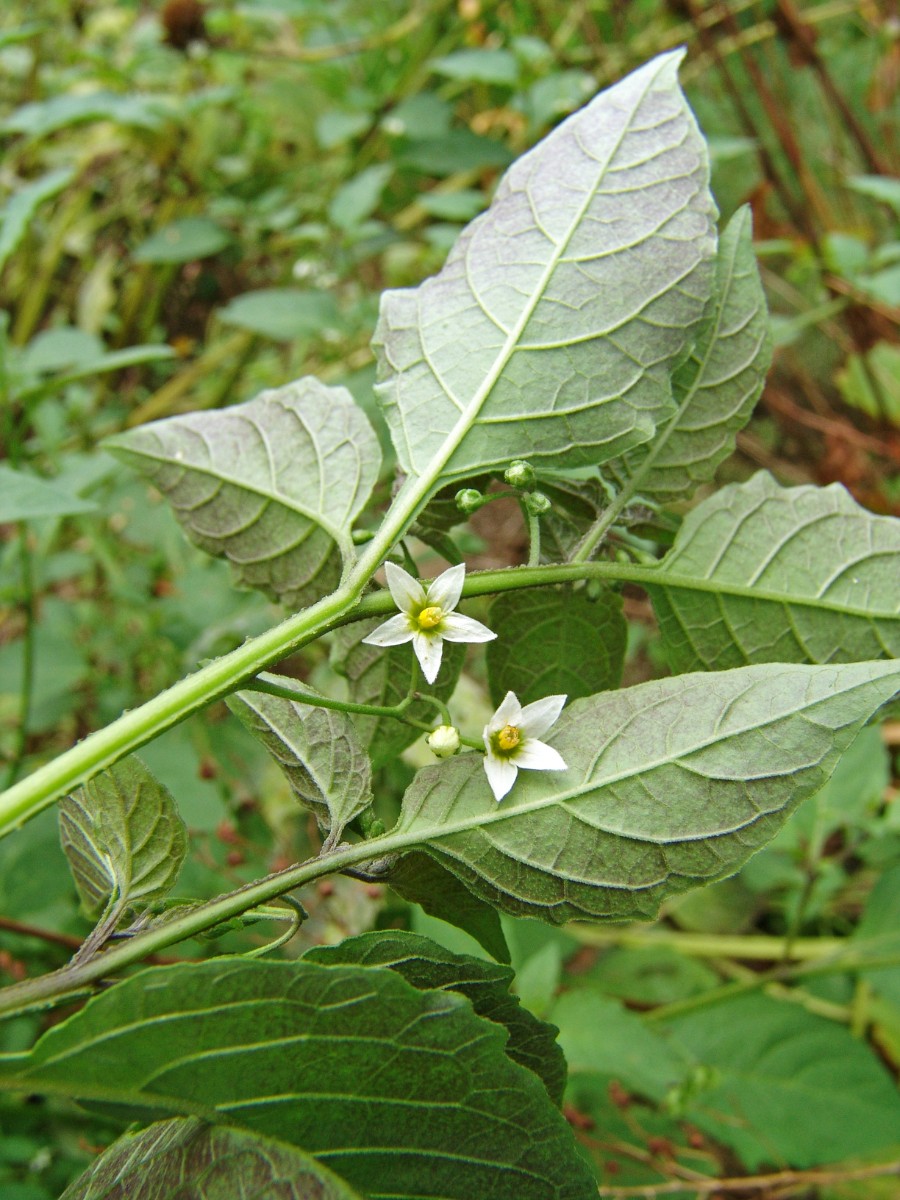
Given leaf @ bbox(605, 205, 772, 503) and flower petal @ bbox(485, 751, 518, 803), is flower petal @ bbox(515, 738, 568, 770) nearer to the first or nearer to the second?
flower petal @ bbox(485, 751, 518, 803)

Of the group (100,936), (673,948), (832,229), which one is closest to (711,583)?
(100,936)

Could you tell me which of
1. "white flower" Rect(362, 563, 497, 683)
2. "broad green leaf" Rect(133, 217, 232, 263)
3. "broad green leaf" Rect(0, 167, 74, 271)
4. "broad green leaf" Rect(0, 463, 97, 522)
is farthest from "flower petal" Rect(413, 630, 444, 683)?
"broad green leaf" Rect(133, 217, 232, 263)

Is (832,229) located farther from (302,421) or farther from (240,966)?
(240,966)

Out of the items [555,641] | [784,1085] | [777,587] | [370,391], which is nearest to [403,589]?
[555,641]

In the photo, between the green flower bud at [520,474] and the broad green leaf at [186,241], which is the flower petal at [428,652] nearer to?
the green flower bud at [520,474]

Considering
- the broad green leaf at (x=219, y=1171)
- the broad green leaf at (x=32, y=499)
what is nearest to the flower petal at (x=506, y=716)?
the broad green leaf at (x=219, y=1171)

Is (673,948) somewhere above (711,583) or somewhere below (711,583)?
below

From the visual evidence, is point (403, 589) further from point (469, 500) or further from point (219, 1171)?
point (219, 1171)
